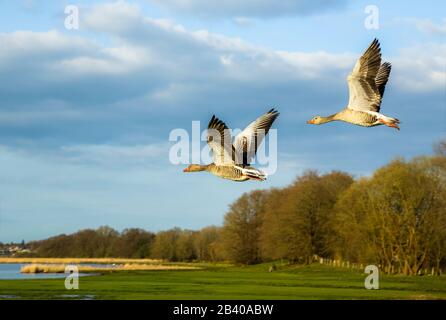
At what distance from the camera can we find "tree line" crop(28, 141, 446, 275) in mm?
81062

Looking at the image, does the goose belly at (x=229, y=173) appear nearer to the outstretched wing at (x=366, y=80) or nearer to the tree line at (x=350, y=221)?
the outstretched wing at (x=366, y=80)

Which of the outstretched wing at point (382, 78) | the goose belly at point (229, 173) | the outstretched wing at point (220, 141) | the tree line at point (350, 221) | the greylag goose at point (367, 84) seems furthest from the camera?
the tree line at point (350, 221)

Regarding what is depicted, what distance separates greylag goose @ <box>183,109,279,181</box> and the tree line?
221 feet

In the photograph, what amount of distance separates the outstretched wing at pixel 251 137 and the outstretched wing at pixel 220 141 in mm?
224

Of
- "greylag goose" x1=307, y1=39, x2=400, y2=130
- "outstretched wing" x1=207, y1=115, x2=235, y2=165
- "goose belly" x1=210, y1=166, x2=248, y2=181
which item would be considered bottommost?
"goose belly" x1=210, y1=166, x2=248, y2=181

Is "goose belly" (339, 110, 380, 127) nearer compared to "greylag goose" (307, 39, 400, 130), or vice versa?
"goose belly" (339, 110, 380, 127)

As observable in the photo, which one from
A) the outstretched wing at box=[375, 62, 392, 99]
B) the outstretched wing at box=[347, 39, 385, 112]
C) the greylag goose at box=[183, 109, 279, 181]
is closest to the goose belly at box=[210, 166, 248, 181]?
the greylag goose at box=[183, 109, 279, 181]

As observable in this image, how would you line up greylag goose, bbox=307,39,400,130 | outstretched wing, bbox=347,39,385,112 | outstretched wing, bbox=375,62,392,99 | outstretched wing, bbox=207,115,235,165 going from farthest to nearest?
outstretched wing, bbox=375,62,392,99 < outstretched wing, bbox=347,39,385,112 < greylag goose, bbox=307,39,400,130 < outstretched wing, bbox=207,115,235,165

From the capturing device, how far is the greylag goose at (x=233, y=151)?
14328 millimetres

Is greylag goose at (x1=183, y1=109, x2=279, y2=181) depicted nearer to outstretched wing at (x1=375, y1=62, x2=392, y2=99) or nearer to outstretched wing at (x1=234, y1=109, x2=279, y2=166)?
outstretched wing at (x1=234, y1=109, x2=279, y2=166)

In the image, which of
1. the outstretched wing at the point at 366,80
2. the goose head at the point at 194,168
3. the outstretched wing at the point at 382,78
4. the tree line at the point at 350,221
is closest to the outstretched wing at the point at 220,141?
the goose head at the point at 194,168

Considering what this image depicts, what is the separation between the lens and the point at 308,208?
105 m

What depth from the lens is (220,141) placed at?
1488cm
